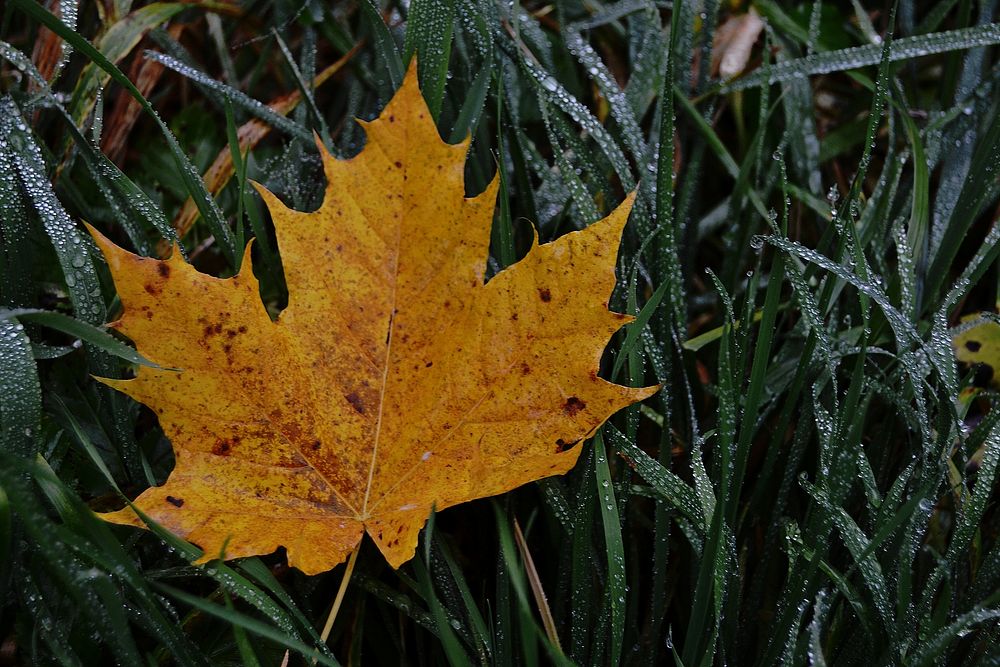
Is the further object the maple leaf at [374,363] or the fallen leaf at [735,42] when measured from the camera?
the fallen leaf at [735,42]

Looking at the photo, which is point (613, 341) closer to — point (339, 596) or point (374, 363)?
point (374, 363)

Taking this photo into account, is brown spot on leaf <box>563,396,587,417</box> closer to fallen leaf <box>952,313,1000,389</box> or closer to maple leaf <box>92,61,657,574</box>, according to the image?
maple leaf <box>92,61,657,574</box>

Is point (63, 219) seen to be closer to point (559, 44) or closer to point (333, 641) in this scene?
point (333, 641)

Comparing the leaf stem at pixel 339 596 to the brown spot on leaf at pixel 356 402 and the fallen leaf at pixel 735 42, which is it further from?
the fallen leaf at pixel 735 42

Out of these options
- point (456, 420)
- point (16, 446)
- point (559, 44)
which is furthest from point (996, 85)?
point (16, 446)

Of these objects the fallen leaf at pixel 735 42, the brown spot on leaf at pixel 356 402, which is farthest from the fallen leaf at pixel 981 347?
the brown spot on leaf at pixel 356 402

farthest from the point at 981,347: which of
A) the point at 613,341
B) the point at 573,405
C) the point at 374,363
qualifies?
the point at 374,363
